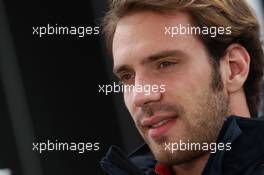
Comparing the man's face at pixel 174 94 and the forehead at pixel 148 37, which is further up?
the forehead at pixel 148 37

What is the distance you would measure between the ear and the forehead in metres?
0.08

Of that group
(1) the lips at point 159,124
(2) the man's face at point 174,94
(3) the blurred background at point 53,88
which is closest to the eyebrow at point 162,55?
(2) the man's face at point 174,94

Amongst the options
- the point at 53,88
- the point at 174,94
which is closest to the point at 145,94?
the point at 174,94

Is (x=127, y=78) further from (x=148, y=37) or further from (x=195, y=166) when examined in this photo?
(x=195, y=166)

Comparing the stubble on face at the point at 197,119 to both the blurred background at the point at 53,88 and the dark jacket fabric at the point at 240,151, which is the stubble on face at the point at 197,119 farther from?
the blurred background at the point at 53,88

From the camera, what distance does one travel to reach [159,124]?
3.80 feet

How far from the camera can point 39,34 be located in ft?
5.02

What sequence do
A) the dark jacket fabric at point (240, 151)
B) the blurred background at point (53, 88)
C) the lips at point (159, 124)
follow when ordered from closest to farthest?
the dark jacket fabric at point (240, 151) → the lips at point (159, 124) → the blurred background at point (53, 88)

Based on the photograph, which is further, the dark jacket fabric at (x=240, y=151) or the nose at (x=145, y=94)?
the nose at (x=145, y=94)

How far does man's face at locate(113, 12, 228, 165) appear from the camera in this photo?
3.79 feet

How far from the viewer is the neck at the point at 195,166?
1155 millimetres

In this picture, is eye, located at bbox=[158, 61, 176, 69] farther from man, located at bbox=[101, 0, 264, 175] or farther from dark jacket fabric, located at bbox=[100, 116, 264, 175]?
dark jacket fabric, located at bbox=[100, 116, 264, 175]

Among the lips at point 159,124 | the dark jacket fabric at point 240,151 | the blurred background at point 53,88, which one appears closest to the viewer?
the dark jacket fabric at point 240,151

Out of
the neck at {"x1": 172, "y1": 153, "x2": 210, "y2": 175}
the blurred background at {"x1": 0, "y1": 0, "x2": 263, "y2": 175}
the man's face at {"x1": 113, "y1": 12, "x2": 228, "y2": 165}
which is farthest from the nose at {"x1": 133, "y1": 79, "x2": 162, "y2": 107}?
the blurred background at {"x1": 0, "y1": 0, "x2": 263, "y2": 175}
